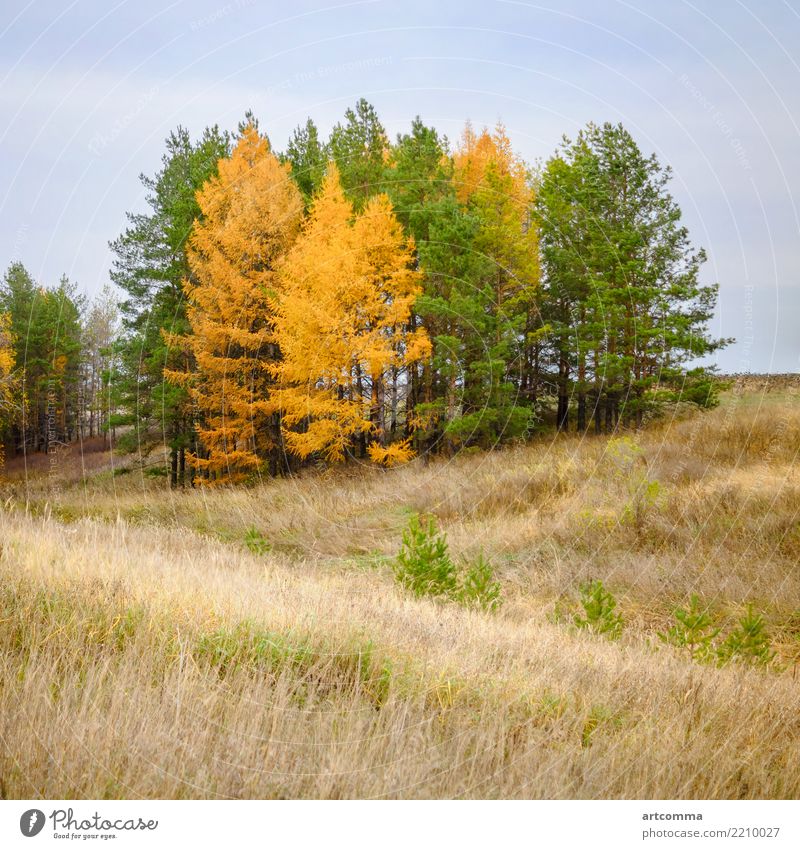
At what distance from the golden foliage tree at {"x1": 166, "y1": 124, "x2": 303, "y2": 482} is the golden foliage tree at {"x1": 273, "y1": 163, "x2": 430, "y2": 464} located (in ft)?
4.24

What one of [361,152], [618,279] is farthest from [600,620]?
[361,152]

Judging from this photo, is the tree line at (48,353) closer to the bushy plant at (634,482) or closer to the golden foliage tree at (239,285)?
the golden foliage tree at (239,285)

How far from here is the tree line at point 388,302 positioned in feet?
52.4

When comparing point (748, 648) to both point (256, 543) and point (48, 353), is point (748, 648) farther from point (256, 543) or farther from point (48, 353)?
point (48, 353)

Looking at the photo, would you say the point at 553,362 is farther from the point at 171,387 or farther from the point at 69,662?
the point at 69,662

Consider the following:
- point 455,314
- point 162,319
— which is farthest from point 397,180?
point 162,319

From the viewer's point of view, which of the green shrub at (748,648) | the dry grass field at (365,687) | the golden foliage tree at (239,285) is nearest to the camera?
the dry grass field at (365,687)

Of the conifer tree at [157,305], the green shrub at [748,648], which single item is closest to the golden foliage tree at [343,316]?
the conifer tree at [157,305]

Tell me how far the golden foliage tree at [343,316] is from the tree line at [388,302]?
2.2 inches

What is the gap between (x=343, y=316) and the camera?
15.4 metres

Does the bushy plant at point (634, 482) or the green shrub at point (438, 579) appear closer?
the green shrub at point (438, 579)

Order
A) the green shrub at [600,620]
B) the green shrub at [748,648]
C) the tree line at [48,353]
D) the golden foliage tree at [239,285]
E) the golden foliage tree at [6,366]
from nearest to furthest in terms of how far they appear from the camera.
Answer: the green shrub at [748,648], the green shrub at [600,620], the golden foliage tree at [239,285], the golden foliage tree at [6,366], the tree line at [48,353]

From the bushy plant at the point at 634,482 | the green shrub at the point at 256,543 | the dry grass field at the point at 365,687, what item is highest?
the bushy plant at the point at 634,482
